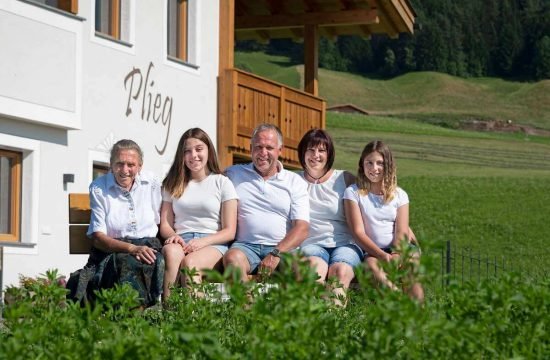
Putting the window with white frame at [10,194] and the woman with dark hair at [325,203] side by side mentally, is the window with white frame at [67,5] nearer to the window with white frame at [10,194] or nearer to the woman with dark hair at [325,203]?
the window with white frame at [10,194]

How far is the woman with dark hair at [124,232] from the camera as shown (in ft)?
26.9

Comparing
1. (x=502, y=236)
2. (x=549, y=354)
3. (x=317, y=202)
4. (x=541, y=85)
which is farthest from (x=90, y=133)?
(x=541, y=85)

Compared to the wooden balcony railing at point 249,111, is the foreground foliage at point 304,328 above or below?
below

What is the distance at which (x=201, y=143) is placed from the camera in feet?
28.1

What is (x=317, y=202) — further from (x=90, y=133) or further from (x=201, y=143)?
(x=90, y=133)

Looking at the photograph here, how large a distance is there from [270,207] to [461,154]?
182 ft

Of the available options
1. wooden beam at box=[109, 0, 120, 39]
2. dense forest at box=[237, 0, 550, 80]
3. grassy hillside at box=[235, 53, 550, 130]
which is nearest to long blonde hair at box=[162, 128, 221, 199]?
wooden beam at box=[109, 0, 120, 39]

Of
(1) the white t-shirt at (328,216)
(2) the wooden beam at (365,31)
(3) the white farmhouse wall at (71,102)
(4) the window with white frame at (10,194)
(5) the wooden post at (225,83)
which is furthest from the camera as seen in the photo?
(2) the wooden beam at (365,31)

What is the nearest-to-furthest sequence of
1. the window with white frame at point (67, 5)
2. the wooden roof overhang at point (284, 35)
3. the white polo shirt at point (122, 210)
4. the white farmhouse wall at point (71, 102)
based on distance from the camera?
the white polo shirt at point (122, 210)
the white farmhouse wall at point (71, 102)
the window with white frame at point (67, 5)
the wooden roof overhang at point (284, 35)

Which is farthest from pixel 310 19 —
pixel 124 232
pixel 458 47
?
pixel 458 47

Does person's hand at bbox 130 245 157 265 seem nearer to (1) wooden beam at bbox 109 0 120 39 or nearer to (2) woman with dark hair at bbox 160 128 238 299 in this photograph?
(2) woman with dark hair at bbox 160 128 238 299

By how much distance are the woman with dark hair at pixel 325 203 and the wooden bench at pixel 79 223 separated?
55.8 inches

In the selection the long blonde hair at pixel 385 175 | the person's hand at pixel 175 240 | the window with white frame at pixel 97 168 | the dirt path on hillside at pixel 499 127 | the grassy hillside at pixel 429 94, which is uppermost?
the grassy hillside at pixel 429 94

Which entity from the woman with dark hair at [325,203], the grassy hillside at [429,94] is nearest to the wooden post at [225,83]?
the woman with dark hair at [325,203]
